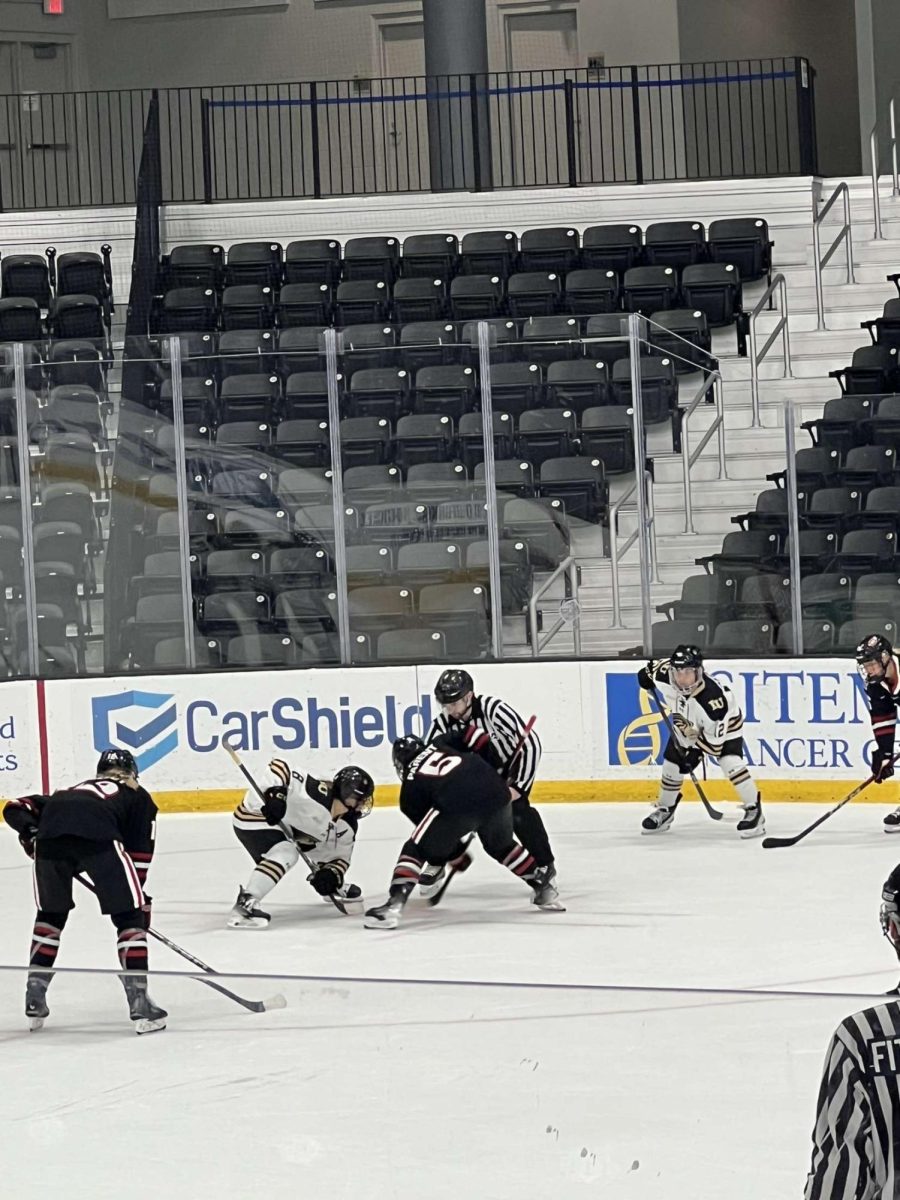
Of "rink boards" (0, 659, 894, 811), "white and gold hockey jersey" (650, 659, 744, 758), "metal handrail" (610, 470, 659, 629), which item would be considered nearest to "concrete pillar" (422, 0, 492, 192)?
"metal handrail" (610, 470, 659, 629)

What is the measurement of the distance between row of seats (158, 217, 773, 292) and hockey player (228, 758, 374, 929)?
7.39 meters

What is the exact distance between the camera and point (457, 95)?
1514 centimetres

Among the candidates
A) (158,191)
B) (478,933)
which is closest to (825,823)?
(478,933)

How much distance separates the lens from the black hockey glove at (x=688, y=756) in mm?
9164

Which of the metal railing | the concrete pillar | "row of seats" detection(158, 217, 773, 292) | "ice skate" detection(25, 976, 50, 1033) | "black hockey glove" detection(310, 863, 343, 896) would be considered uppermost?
the concrete pillar

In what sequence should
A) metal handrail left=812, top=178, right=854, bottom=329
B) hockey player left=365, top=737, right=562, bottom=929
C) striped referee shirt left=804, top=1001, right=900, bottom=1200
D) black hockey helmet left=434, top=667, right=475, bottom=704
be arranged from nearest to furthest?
1. striped referee shirt left=804, top=1001, right=900, bottom=1200
2. hockey player left=365, top=737, right=562, bottom=929
3. black hockey helmet left=434, top=667, right=475, bottom=704
4. metal handrail left=812, top=178, right=854, bottom=329

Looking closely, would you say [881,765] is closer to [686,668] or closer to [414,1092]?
[686,668]

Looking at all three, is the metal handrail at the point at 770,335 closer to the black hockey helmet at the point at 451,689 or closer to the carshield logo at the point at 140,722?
the carshield logo at the point at 140,722

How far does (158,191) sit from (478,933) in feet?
29.9

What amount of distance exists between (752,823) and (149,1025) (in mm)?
5739

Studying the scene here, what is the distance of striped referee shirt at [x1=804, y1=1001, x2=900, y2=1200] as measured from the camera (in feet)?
8.02

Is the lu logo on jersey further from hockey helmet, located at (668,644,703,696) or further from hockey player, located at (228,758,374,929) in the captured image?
hockey player, located at (228,758,374,929)

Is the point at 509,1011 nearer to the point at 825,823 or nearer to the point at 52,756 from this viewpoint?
the point at 825,823

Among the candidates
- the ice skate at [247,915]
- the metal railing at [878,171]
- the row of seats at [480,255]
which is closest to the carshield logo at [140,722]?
the ice skate at [247,915]
